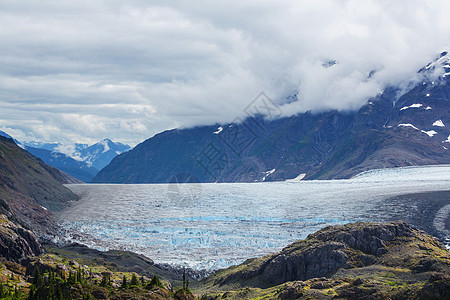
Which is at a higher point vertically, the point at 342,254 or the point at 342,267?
the point at 342,254

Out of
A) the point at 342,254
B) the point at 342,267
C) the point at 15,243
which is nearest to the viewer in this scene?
the point at 342,267

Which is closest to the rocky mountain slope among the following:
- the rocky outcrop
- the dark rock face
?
the rocky outcrop

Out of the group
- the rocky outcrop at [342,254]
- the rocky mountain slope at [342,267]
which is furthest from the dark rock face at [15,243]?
the rocky outcrop at [342,254]

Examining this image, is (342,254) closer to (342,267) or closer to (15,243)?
(342,267)

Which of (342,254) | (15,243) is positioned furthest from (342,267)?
(15,243)

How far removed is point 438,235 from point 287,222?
6490 cm

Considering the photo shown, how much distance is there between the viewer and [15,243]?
116375 millimetres

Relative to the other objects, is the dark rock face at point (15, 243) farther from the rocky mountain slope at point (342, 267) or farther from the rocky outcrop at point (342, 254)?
the rocky outcrop at point (342, 254)

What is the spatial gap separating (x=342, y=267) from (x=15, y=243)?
83.8 meters

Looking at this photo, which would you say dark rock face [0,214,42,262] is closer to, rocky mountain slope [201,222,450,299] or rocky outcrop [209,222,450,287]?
rocky mountain slope [201,222,450,299]

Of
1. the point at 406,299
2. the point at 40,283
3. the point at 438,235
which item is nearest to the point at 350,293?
the point at 406,299

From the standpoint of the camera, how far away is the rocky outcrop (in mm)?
94438

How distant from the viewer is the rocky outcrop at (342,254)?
94438 mm

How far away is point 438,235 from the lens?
147m
